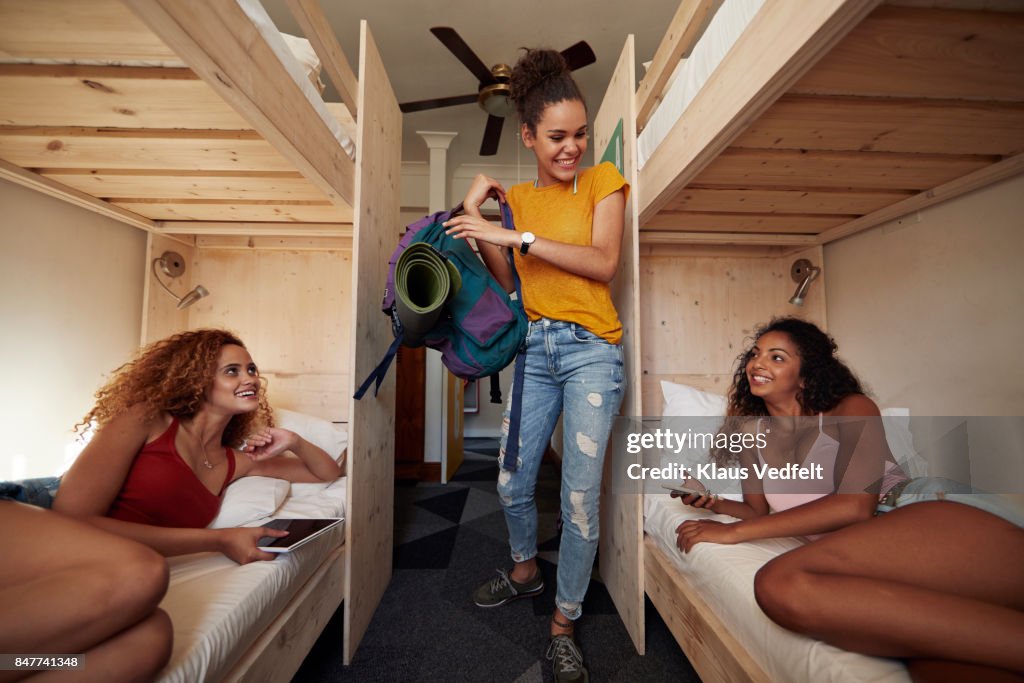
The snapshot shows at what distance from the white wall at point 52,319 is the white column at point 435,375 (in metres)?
1.69

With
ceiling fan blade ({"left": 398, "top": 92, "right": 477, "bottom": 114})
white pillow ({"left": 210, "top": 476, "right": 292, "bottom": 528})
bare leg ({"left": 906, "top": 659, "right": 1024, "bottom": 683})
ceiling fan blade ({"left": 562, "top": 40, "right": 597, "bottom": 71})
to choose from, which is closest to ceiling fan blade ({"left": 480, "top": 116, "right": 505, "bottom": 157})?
ceiling fan blade ({"left": 398, "top": 92, "right": 477, "bottom": 114})

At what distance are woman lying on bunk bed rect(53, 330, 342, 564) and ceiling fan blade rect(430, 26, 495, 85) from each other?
1782 millimetres

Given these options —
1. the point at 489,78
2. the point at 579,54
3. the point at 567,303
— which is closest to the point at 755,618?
the point at 567,303

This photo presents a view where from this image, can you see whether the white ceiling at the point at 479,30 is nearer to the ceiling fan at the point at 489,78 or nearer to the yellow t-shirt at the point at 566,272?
the ceiling fan at the point at 489,78

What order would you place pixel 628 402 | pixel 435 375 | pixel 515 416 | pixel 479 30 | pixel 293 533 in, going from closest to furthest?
pixel 293 533, pixel 515 416, pixel 628 402, pixel 479 30, pixel 435 375

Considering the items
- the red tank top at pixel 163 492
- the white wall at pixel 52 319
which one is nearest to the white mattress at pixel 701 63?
the red tank top at pixel 163 492

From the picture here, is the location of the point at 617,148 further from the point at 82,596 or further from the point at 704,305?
the point at 82,596

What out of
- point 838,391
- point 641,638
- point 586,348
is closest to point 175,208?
point 586,348

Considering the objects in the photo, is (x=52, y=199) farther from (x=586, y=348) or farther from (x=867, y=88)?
(x=867, y=88)

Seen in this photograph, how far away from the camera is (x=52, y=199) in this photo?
1585 millimetres

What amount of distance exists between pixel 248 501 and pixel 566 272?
1085 mm

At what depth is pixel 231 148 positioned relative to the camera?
1.29 m

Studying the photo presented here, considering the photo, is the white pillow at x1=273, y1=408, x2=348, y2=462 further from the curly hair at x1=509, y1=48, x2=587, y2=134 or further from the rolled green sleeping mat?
the curly hair at x1=509, y1=48, x2=587, y2=134

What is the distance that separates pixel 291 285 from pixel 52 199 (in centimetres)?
91
